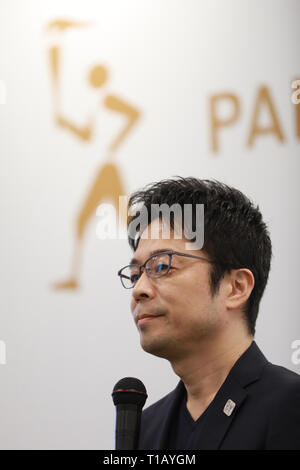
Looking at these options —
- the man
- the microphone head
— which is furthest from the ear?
the microphone head

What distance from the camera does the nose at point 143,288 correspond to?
109 centimetres

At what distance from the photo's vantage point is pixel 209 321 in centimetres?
108

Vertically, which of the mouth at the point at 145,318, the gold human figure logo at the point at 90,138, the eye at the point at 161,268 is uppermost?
the gold human figure logo at the point at 90,138

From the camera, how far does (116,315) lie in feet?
5.57

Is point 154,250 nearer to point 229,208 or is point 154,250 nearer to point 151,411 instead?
point 229,208

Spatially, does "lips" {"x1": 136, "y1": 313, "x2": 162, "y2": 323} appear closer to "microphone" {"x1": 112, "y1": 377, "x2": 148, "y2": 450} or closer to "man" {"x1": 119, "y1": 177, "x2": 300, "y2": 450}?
"man" {"x1": 119, "y1": 177, "x2": 300, "y2": 450}

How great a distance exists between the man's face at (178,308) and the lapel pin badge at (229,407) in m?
0.11

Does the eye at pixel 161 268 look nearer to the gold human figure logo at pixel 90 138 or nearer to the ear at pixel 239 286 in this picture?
the ear at pixel 239 286

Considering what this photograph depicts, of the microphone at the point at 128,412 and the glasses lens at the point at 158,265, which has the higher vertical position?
the glasses lens at the point at 158,265

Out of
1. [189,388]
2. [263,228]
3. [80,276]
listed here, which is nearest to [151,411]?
[189,388]

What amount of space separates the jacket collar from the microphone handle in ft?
0.36

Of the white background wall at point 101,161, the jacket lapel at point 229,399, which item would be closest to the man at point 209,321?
the jacket lapel at point 229,399
